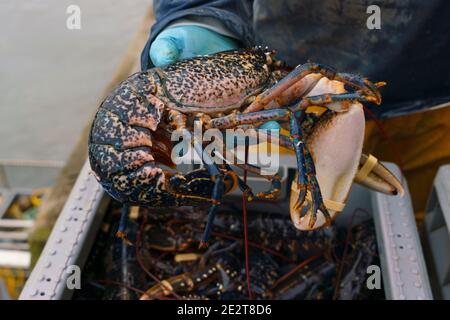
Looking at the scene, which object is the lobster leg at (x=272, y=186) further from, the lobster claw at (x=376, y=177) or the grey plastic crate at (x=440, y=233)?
the grey plastic crate at (x=440, y=233)

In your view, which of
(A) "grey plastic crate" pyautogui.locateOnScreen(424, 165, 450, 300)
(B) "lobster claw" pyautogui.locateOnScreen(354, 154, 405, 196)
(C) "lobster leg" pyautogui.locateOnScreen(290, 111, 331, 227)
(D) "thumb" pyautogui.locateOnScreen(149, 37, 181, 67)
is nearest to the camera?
(C) "lobster leg" pyautogui.locateOnScreen(290, 111, 331, 227)

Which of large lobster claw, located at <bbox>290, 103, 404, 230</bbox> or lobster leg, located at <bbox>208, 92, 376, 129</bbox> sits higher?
lobster leg, located at <bbox>208, 92, 376, 129</bbox>

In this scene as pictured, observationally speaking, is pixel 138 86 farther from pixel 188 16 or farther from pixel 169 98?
pixel 188 16

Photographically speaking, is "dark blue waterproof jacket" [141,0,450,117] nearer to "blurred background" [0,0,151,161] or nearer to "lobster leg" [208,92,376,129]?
"lobster leg" [208,92,376,129]

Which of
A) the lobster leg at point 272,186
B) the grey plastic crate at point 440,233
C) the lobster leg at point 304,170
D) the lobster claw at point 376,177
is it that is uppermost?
the lobster leg at point 304,170

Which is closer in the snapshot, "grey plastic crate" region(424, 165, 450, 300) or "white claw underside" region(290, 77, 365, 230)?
"white claw underside" region(290, 77, 365, 230)

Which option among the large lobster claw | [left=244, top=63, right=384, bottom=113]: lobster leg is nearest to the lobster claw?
the large lobster claw

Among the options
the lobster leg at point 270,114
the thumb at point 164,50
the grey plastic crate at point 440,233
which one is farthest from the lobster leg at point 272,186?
the grey plastic crate at point 440,233

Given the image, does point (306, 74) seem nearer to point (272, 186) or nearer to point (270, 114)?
point (270, 114)
